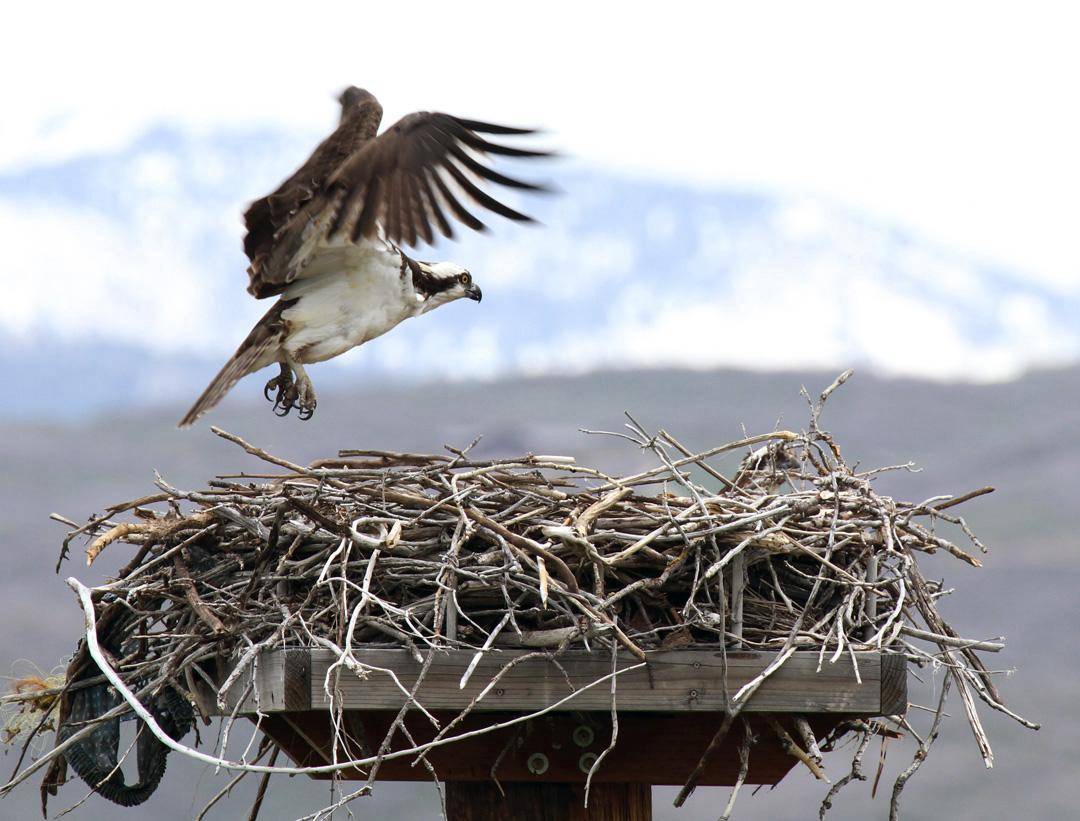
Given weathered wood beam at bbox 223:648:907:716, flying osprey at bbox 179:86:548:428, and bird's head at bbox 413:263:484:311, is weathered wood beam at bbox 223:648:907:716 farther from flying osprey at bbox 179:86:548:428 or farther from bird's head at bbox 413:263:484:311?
bird's head at bbox 413:263:484:311

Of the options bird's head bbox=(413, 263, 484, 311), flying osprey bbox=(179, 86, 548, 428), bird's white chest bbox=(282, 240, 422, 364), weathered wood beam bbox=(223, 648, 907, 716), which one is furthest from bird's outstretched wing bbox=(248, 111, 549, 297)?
weathered wood beam bbox=(223, 648, 907, 716)

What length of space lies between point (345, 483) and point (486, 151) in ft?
3.69

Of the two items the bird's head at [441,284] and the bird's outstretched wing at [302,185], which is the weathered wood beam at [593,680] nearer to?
the bird's outstretched wing at [302,185]

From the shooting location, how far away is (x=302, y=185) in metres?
4.35

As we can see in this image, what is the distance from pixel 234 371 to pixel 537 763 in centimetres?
191

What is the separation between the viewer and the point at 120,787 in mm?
3570

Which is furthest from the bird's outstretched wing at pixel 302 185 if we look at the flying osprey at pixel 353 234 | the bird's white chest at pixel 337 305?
the bird's white chest at pixel 337 305

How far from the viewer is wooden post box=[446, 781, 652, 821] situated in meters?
3.25

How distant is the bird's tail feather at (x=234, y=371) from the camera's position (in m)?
4.57

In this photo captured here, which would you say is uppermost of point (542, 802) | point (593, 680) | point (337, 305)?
point (337, 305)

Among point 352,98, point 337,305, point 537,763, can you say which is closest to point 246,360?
point 337,305

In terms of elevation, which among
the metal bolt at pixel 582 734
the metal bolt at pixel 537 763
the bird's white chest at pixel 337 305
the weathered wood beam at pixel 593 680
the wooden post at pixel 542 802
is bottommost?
the wooden post at pixel 542 802

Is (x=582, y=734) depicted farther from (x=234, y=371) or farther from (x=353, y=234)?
(x=234, y=371)

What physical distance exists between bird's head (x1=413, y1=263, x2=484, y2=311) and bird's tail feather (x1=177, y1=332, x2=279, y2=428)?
22.0 inches
